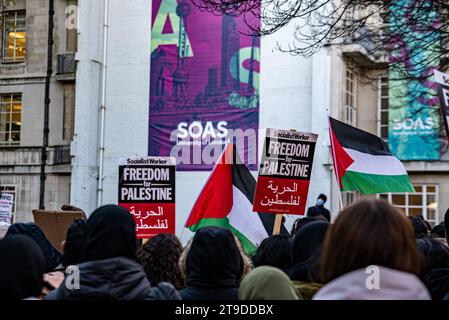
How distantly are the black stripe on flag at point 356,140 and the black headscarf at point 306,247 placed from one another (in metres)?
4.84

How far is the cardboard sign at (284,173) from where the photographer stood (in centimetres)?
916

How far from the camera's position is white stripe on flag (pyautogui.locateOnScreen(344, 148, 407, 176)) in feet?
31.0

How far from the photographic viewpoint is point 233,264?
15.4 ft

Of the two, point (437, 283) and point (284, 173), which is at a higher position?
point (284, 173)

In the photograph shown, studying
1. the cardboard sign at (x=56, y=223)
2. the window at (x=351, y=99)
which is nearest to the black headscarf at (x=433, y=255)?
the cardboard sign at (x=56, y=223)

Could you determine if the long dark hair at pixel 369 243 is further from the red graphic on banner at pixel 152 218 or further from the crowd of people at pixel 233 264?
the red graphic on banner at pixel 152 218

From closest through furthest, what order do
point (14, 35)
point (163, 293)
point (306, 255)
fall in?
1. point (163, 293)
2. point (306, 255)
3. point (14, 35)

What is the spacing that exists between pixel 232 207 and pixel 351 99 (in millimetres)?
15280

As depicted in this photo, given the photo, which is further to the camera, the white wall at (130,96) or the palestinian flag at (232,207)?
the white wall at (130,96)

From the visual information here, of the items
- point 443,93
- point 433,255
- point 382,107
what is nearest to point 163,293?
point 433,255

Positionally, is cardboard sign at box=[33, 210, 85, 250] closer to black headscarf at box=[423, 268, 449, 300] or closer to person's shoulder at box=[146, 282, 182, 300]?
black headscarf at box=[423, 268, 449, 300]

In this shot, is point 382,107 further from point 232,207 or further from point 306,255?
point 306,255
